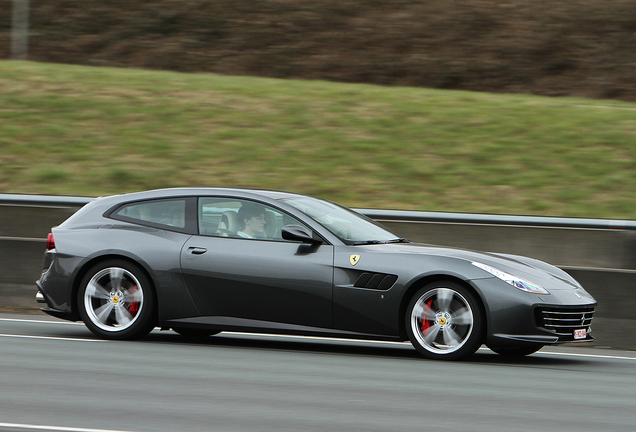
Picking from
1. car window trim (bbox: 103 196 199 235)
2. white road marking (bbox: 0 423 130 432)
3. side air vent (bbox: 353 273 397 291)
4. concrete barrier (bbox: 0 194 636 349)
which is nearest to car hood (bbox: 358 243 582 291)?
side air vent (bbox: 353 273 397 291)

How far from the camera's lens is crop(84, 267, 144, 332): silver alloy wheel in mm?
8641

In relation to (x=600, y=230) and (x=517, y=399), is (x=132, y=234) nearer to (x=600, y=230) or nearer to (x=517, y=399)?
(x=517, y=399)

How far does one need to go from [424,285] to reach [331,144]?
926 centimetres

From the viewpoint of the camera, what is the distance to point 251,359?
7.93 metres

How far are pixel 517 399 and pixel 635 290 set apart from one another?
3993 millimetres

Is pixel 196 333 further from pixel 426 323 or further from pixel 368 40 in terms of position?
pixel 368 40

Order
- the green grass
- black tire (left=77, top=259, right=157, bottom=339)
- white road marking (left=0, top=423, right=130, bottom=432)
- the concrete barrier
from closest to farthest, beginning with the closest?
white road marking (left=0, top=423, right=130, bottom=432) < black tire (left=77, top=259, right=157, bottom=339) < the concrete barrier < the green grass

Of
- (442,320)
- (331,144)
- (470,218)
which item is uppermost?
(331,144)

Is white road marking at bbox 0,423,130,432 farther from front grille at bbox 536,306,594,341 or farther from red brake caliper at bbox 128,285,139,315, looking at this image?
front grille at bbox 536,306,594,341

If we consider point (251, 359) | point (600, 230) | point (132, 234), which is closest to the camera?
point (251, 359)

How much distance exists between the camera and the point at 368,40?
94.7 feet

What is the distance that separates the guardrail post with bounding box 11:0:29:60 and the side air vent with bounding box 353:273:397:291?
76.2 feet

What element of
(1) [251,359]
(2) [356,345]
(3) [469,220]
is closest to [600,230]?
(3) [469,220]

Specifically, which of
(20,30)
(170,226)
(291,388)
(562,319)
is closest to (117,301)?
(170,226)
